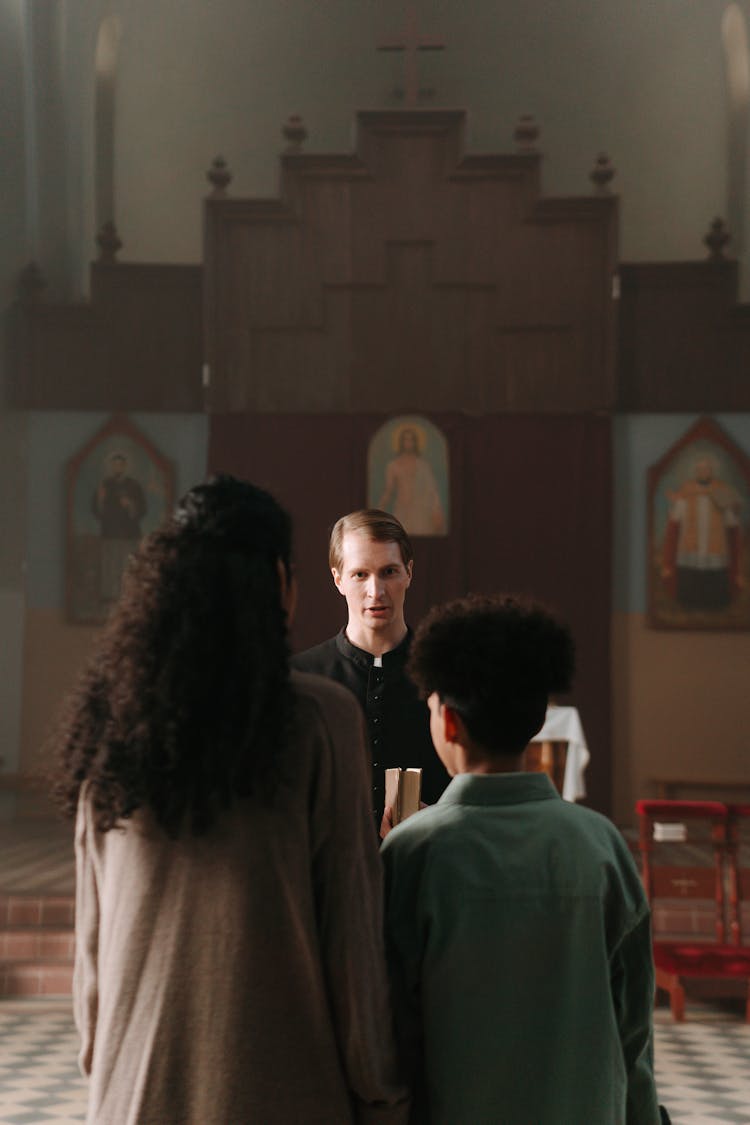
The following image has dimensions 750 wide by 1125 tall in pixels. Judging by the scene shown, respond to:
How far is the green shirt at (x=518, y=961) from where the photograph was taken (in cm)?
160

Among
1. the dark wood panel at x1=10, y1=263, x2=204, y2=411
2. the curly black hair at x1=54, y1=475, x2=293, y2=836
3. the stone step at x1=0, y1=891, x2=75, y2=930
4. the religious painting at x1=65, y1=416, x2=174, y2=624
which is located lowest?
the stone step at x1=0, y1=891, x2=75, y2=930

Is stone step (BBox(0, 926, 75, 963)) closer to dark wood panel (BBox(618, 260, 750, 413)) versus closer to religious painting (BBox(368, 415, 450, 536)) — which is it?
religious painting (BBox(368, 415, 450, 536))

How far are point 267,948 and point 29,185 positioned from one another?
→ 12190 mm

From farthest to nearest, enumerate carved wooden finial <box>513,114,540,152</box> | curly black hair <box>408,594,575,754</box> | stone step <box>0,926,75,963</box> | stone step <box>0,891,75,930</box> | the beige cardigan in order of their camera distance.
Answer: carved wooden finial <box>513,114,540,152</box>
stone step <box>0,891,75,930</box>
stone step <box>0,926,75,963</box>
curly black hair <box>408,594,575,754</box>
the beige cardigan

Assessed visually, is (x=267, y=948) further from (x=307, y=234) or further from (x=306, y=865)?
(x=307, y=234)

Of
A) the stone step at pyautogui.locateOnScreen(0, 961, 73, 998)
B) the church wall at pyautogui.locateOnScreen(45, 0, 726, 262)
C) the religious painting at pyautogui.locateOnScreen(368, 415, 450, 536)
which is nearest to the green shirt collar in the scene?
the stone step at pyautogui.locateOnScreen(0, 961, 73, 998)

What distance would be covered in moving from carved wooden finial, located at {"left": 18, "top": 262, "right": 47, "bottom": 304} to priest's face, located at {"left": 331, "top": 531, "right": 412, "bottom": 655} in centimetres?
1008

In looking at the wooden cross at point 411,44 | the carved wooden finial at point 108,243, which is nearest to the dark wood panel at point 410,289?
the wooden cross at point 411,44

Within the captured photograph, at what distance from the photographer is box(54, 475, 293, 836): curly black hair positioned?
59.2 inches

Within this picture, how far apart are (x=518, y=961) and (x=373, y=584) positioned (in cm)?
118

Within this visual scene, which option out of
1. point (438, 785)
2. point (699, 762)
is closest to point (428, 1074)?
point (438, 785)

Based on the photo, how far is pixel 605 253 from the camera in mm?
11812

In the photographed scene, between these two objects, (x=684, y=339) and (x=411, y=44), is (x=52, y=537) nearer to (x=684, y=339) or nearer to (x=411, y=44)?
(x=411, y=44)

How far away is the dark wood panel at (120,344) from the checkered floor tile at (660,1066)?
6366 millimetres
